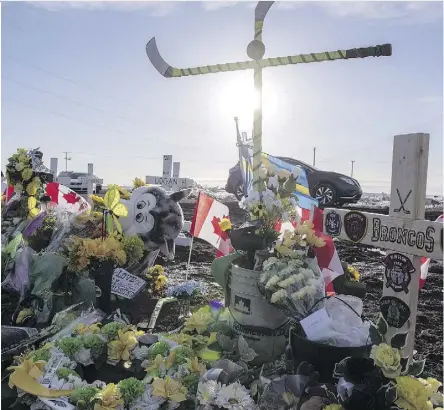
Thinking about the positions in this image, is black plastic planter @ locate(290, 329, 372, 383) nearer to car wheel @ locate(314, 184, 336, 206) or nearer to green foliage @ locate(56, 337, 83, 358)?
green foliage @ locate(56, 337, 83, 358)

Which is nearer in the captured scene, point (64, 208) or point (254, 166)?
point (254, 166)

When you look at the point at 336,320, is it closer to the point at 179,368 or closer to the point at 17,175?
the point at 179,368

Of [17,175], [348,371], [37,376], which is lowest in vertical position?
[37,376]

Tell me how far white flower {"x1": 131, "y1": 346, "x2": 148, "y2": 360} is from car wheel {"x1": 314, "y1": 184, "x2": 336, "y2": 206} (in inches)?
379

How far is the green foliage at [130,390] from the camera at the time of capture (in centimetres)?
291

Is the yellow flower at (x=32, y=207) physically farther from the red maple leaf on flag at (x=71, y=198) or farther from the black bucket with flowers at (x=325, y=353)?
the black bucket with flowers at (x=325, y=353)

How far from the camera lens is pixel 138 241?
5.09 metres

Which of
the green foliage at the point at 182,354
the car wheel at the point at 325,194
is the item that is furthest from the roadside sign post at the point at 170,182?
the green foliage at the point at 182,354

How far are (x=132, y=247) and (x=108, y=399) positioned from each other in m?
2.33

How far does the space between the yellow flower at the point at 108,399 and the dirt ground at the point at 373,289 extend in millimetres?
1923

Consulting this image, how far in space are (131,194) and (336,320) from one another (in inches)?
136

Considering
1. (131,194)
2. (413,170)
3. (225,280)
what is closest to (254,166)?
(225,280)

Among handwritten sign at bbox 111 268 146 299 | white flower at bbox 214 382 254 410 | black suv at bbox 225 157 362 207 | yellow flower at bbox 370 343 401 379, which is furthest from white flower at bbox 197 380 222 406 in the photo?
black suv at bbox 225 157 362 207

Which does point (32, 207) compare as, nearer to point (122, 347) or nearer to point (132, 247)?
point (132, 247)
